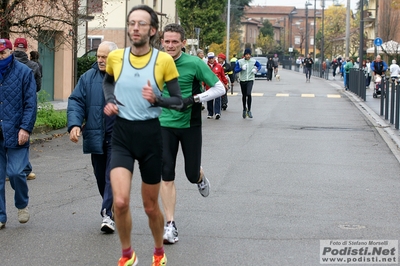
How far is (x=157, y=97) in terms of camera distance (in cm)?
521

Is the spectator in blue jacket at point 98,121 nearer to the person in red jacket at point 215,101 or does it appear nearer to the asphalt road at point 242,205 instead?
the asphalt road at point 242,205

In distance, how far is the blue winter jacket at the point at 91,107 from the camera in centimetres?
707

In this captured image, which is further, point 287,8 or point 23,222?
point 287,8

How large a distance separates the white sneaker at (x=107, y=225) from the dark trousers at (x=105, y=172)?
0.16 ft

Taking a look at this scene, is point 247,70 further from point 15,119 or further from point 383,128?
point 15,119

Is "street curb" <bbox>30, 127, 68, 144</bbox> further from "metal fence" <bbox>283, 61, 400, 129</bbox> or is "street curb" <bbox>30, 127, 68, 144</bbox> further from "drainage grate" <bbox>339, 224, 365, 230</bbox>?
"drainage grate" <bbox>339, 224, 365, 230</bbox>

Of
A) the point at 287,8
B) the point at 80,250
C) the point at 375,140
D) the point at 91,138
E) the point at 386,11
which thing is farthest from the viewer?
the point at 287,8

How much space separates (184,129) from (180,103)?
4.75ft

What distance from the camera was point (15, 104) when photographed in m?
7.41

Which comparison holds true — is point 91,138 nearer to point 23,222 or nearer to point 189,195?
point 23,222

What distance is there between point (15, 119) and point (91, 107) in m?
0.79

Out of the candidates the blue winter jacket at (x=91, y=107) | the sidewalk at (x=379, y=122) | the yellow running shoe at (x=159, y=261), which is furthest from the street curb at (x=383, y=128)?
the yellow running shoe at (x=159, y=261)

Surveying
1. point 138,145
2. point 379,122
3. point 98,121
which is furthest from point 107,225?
point 379,122

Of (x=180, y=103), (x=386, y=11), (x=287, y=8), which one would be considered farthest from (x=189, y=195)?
(x=287, y=8)
